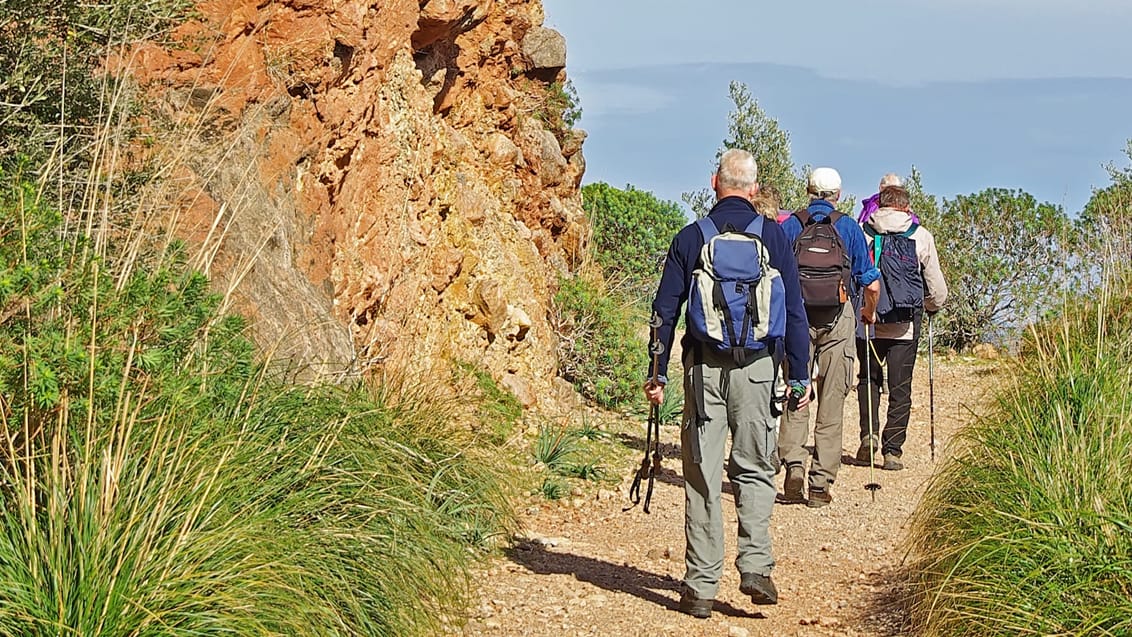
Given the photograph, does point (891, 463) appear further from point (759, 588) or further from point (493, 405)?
point (759, 588)

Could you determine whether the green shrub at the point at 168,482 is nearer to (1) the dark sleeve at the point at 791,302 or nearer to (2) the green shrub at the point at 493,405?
(1) the dark sleeve at the point at 791,302

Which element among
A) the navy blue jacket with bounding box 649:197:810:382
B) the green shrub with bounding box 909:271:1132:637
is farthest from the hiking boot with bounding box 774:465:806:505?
the navy blue jacket with bounding box 649:197:810:382

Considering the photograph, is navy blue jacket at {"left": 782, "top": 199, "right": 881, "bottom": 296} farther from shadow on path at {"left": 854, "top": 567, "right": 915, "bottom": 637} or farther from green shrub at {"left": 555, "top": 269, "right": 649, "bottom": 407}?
green shrub at {"left": 555, "top": 269, "right": 649, "bottom": 407}

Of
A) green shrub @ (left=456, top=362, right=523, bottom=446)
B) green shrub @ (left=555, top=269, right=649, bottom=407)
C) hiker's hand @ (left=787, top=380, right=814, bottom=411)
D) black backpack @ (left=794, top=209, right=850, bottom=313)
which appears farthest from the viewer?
green shrub @ (left=555, top=269, right=649, bottom=407)

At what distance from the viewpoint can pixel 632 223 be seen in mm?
19531

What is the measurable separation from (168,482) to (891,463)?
726cm

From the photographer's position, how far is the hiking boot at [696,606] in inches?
259

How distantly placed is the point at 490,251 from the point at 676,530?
415 cm

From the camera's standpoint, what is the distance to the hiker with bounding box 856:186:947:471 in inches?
397

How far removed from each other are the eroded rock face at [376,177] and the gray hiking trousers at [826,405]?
270 cm

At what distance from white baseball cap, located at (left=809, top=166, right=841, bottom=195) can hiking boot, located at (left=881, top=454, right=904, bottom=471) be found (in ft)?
8.96

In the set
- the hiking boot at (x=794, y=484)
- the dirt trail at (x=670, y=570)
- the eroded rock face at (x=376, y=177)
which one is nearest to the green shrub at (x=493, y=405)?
the eroded rock face at (x=376, y=177)

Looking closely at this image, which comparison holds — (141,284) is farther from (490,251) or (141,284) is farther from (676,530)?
(490,251)

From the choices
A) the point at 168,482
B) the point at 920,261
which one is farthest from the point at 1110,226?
the point at 168,482
